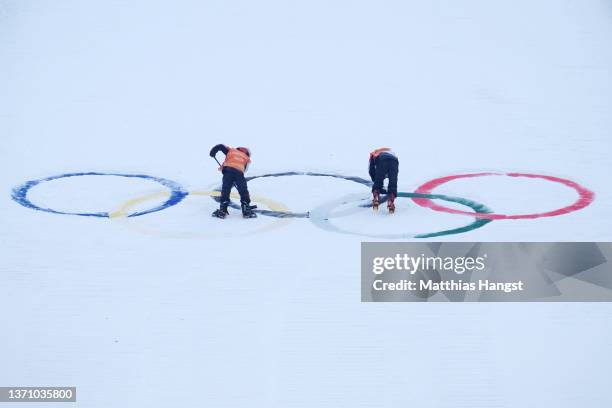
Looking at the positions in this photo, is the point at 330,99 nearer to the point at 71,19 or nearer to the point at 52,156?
the point at 52,156

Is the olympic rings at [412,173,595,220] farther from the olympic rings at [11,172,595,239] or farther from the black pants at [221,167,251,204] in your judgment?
the black pants at [221,167,251,204]

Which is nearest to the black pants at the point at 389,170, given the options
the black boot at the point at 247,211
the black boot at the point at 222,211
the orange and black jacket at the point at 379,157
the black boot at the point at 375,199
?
the orange and black jacket at the point at 379,157

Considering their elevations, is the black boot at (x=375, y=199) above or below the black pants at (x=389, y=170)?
below

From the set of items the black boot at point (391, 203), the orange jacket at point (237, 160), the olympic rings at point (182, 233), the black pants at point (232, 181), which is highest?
the orange jacket at point (237, 160)

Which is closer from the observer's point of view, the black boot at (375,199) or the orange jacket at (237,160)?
the orange jacket at (237,160)

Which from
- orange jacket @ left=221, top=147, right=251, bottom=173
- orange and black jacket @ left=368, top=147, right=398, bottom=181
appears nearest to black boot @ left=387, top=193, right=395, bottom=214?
orange and black jacket @ left=368, top=147, right=398, bottom=181

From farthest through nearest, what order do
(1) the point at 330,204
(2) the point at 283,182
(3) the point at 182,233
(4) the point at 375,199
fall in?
(2) the point at 283,182 → (1) the point at 330,204 → (4) the point at 375,199 → (3) the point at 182,233

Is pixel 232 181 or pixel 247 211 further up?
pixel 232 181

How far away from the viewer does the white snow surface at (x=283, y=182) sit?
8422mm

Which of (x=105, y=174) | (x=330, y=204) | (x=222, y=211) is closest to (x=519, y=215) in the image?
(x=330, y=204)

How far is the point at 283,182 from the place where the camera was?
14.0 meters

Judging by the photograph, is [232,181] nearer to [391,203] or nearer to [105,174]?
[391,203]

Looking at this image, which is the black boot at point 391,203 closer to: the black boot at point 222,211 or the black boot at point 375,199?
the black boot at point 375,199

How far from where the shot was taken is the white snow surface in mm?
8422
